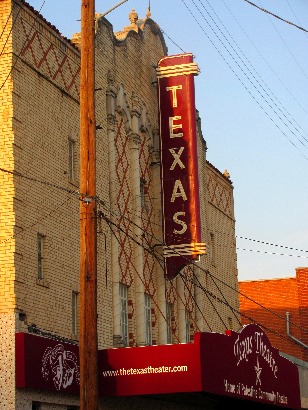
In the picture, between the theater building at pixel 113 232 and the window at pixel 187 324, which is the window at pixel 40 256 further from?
the window at pixel 187 324

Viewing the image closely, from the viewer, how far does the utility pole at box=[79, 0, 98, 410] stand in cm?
1725

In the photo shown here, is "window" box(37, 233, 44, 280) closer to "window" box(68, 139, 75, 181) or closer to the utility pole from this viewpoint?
"window" box(68, 139, 75, 181)

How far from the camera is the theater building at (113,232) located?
70.3ft

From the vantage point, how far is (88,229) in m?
17.8

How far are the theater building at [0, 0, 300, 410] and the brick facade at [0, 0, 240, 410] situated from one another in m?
0.04

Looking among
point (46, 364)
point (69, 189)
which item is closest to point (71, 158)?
point (69, 189)

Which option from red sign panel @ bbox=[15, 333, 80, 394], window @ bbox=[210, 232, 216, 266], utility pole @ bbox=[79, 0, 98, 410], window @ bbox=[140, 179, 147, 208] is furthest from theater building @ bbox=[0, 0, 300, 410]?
window @ bbox=[210, 232, 216, 266]

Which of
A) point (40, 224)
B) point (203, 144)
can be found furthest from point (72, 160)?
Answer: point (203, 144)

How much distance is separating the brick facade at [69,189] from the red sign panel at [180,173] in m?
0.65

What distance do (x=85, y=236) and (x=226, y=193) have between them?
71.5 feet

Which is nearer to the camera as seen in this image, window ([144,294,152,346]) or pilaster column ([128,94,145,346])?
pilaster column ([128,94,145,346])

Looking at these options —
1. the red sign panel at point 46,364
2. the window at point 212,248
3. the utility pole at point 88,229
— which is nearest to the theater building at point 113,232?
the red sign panel at point 46,364

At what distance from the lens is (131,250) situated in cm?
2788

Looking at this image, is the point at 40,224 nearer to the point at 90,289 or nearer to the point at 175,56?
the point at 90,289
